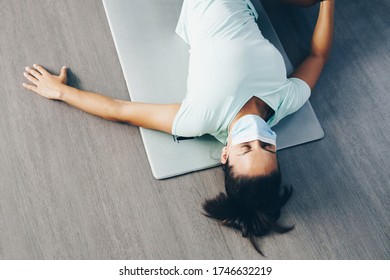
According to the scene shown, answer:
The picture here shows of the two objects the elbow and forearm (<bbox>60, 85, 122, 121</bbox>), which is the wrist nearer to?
forearm (<bbox>60, 85, 122, 121</bbox>)

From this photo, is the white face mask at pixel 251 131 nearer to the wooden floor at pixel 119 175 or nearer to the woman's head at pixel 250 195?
the woman's head at pixel 250 195

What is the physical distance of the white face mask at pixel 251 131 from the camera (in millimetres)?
1104

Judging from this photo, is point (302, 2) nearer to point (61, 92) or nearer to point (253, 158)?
point (253, 158)

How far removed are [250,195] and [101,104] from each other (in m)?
0.52

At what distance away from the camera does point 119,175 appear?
4.16 feet

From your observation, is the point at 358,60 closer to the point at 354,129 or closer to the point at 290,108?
the point at 354,129

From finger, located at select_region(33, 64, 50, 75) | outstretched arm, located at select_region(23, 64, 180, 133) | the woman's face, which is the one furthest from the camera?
finger, located at select_region(33, 64, 50, 75)

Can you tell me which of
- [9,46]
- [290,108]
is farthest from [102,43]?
[290,108]


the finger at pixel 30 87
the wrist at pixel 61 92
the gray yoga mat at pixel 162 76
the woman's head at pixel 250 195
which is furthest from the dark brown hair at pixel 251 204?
the finger at pixel 30 87

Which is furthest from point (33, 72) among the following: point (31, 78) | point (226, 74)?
point (226, 74)

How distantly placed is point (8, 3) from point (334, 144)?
47.0 inches

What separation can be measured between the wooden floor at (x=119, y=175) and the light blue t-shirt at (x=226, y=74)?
0.19m

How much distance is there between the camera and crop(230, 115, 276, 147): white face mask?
110cm

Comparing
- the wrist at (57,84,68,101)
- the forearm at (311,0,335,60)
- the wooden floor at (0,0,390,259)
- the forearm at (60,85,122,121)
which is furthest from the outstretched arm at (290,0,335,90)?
the wrist at (57,84,68,101)
